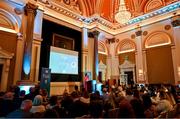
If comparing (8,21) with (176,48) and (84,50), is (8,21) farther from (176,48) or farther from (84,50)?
(176,48)

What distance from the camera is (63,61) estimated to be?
8.58 m

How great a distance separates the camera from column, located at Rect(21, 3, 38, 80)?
6621 mm

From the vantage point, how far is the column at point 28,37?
6621 millimetres

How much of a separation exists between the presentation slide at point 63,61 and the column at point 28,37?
1.42 m

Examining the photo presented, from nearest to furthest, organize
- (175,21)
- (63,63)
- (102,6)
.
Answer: (63,63)
(175,21)
(102,6)

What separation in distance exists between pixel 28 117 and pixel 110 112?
151cm

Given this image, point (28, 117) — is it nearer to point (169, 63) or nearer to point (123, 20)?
point (123, 20)

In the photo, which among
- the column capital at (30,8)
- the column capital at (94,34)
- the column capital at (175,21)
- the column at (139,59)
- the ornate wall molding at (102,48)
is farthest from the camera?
the ornate wall molding at (102,48)

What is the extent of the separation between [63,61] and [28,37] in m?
2.46

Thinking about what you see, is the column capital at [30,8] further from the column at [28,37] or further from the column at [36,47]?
the column at [36,47]

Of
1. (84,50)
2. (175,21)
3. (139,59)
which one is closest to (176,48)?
(175,21)

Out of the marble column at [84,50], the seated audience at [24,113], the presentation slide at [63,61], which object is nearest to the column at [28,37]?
the presentation slide at [63,61]

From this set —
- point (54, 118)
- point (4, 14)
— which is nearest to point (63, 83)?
point (4, 14)

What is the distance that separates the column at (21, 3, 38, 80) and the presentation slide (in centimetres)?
142
